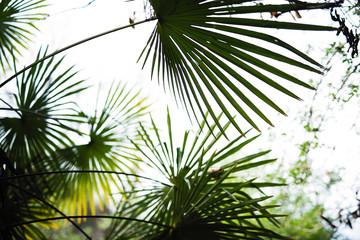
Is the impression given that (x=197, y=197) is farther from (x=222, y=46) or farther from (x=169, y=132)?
(x=222, y=46)

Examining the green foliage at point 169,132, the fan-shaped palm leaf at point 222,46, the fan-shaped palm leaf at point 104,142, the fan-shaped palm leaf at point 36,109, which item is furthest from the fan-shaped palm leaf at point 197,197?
the fan-shaped palm leaf at point 36,109

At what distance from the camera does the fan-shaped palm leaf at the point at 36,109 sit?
5.46ft

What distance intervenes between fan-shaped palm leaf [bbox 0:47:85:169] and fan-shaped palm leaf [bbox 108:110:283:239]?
576mm

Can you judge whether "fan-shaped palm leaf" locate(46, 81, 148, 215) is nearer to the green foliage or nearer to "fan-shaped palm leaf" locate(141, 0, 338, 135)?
the green foliage

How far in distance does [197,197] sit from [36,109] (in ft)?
3.22

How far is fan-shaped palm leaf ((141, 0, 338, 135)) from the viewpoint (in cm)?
82

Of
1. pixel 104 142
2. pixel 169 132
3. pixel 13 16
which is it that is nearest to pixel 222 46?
pixel 169 132

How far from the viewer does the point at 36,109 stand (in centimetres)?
171

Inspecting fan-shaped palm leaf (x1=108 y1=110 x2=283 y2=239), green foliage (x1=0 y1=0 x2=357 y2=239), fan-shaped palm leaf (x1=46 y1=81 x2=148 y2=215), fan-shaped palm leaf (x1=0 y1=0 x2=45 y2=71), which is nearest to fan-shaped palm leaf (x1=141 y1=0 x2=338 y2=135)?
green foliage (x1=0 y1=0 x2=357 y2=239)

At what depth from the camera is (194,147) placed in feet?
4.90

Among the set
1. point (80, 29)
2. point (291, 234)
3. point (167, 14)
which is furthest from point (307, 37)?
point (80, 29)

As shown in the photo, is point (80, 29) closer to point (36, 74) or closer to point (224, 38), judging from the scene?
point (36, 74)

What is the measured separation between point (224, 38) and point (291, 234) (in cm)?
514

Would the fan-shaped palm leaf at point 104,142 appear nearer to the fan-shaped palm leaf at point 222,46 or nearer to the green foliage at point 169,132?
the green foliage at point 169,132
